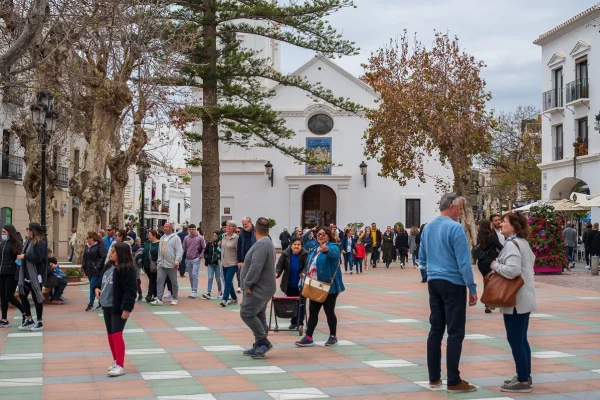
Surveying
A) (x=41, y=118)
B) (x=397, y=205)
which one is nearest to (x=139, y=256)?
(x=41, y=118)

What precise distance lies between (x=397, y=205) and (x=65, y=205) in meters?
18.0

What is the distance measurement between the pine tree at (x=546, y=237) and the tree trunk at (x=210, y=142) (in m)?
11.4

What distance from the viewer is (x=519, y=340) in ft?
23.9

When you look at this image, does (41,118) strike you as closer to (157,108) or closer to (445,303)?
(157,108)

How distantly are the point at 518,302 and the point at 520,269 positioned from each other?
1.00 ft

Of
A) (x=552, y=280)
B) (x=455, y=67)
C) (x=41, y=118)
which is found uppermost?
(x=455, y=67)

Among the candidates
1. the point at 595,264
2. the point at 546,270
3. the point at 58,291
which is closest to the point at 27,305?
the point at 58,291

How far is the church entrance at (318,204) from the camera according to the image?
4700 centimetres

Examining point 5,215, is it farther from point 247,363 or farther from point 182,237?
point 247,363

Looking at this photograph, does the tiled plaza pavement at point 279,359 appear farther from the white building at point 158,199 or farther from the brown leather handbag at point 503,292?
the white building at point 158,199

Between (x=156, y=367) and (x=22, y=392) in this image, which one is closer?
(x=22, y=392)

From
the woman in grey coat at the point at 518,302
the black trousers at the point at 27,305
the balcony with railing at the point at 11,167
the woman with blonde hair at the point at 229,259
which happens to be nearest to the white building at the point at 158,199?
the balcony with railing at the point at 11,167

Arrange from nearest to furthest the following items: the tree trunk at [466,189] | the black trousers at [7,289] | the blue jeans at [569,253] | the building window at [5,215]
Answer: the black trousers at [7,289] < the blue jeans at [569,253] < the tree trunk at [466,189] < the building window at [5,215]

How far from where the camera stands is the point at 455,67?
1287 inches
